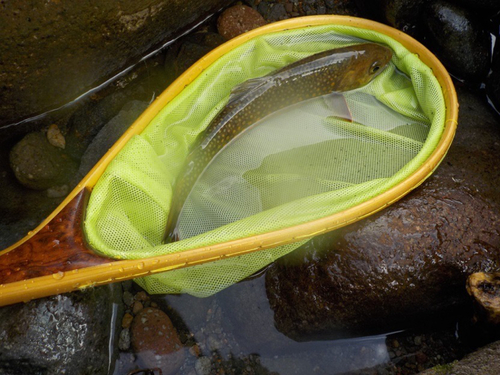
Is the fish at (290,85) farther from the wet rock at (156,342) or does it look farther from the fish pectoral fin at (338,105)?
the wet rock at (156,342)

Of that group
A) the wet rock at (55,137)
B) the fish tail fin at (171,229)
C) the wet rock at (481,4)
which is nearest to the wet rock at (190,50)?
the wet rock at (55,137)

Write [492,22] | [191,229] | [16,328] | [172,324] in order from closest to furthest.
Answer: [16,328], [191,229], [172,324], [492,22]

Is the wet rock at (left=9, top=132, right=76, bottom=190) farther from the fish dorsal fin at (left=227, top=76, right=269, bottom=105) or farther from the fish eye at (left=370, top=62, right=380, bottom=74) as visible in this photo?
the fish eye at (left=370, top=62, right=380, bottom=74)

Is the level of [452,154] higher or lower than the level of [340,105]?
lower

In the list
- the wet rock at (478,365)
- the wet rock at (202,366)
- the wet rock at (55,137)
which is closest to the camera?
the wet rock at (478,365)

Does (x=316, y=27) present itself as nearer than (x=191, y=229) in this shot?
No

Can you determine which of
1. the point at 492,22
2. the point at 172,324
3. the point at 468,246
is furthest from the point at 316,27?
the point at 172,324

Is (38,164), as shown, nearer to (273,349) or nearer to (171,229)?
(171,229)

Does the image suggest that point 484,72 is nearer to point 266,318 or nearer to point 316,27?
point 316,27
